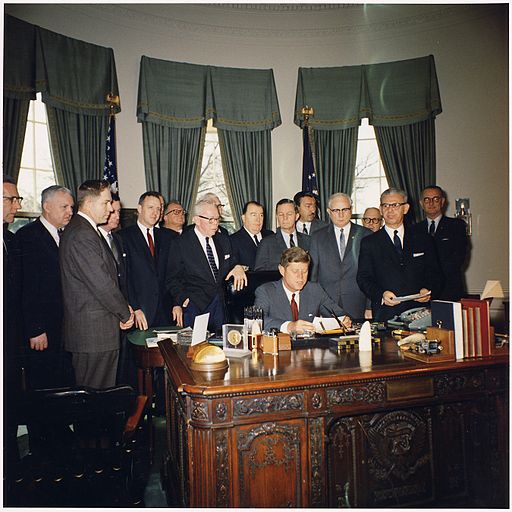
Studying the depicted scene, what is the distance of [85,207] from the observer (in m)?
3.54

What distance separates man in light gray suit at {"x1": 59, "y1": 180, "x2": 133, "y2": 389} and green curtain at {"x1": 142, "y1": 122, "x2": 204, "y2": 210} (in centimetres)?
344

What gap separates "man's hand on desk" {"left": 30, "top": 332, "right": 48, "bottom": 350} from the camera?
3.75 m

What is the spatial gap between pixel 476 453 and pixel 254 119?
577 centimetres

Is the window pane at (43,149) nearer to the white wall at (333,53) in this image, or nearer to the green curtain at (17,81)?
the green curtain at (17,81)

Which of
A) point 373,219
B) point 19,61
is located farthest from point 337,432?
point 19,61

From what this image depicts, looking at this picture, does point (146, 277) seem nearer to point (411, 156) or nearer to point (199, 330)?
point (199, 330)

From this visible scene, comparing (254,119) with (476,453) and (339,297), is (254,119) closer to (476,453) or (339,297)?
(339,297)

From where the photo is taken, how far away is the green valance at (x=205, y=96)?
6809 mm

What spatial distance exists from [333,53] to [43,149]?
448cm

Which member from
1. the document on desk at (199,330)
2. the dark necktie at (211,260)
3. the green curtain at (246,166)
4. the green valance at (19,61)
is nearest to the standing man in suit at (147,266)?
the dark necktie at (211,260)

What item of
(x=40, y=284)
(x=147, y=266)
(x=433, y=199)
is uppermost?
(x=433, y=199)

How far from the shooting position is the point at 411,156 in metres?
7.49

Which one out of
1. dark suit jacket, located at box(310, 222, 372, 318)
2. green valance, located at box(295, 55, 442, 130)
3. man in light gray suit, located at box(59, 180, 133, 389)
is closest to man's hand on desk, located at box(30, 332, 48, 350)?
man in light gray suit, located at box(59, 180, 133, 389)

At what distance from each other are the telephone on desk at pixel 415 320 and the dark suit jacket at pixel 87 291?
200 centimetres
